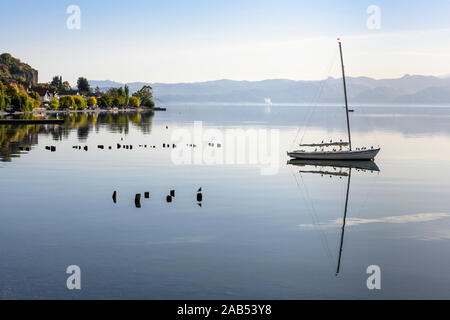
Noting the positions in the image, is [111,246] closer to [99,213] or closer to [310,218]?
[99,213]

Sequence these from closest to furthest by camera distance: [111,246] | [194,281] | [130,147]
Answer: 1. [194,281]
2. [111,246]
3. [130,147]

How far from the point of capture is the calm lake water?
2830 centimetres

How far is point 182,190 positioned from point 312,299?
31320 mm

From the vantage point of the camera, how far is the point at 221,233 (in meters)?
38.8

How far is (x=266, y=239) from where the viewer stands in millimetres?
37344
